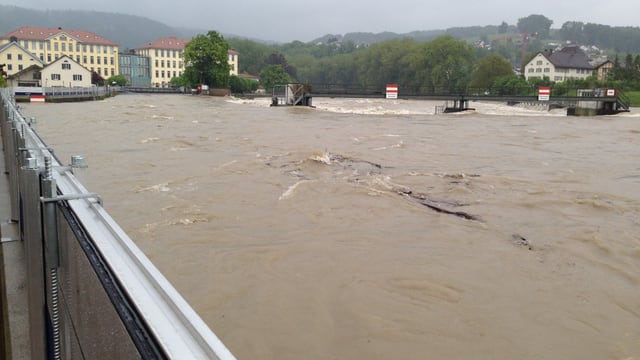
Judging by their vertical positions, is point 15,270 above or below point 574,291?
above

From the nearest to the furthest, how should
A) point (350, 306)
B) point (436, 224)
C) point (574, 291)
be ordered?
point (350, 306)
point (574, 291)
point (436, 224)

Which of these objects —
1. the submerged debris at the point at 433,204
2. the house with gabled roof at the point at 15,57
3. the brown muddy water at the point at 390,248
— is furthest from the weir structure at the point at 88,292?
the house with gabled roof at the point at 15,57

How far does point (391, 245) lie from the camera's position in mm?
8531

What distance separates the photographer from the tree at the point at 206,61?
93250 mm

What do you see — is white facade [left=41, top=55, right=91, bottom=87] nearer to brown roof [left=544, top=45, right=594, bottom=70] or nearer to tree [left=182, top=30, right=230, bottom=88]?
tree [left=182, top=30, right=230, bottom=88]

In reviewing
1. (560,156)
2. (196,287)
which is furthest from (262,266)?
(560,156)

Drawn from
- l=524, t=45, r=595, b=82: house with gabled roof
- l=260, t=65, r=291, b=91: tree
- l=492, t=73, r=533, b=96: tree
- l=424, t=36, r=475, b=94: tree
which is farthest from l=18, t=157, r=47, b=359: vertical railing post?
l=260, t=65, r=291, b=91: tree

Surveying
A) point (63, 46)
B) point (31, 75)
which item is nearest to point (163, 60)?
point (63, 46)

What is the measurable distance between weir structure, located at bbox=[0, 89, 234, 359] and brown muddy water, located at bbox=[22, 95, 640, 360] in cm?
248

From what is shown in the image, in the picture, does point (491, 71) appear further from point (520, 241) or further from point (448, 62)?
point (520, 241)

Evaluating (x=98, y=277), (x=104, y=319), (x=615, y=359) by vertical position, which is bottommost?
(x=615, y=359)

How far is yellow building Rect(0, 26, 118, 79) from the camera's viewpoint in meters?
125

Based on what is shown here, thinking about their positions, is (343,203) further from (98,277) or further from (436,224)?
(98,277)

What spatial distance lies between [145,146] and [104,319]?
60.7ft
